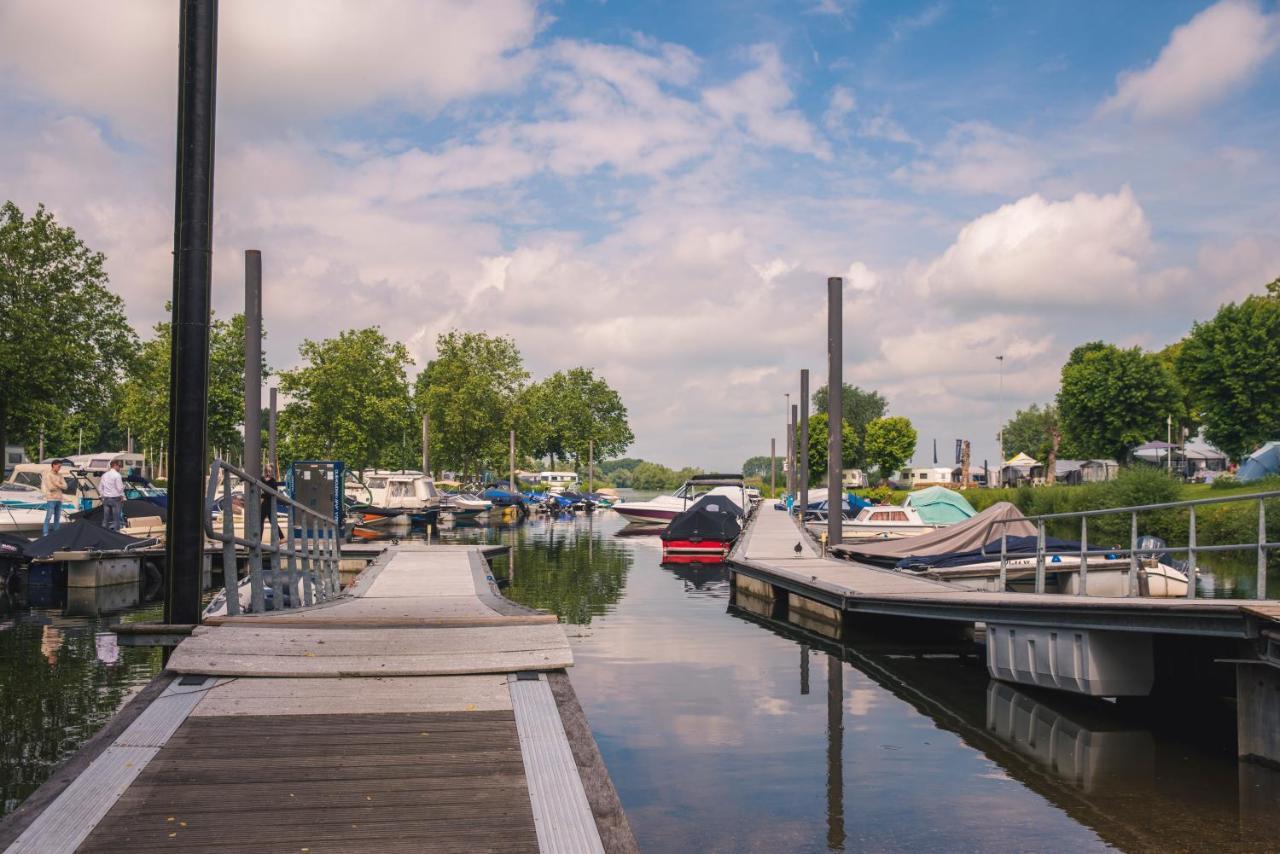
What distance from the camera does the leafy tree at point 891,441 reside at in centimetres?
10312

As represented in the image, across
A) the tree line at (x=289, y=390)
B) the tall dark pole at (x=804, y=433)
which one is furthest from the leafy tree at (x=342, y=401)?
the tall dark pole at (x=804, y=433)

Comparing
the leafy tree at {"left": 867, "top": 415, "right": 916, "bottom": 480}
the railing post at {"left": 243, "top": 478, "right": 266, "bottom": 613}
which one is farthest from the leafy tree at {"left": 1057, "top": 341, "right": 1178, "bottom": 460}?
the railing post at {"left": 243, "top": 478, "right": 266, "bottom": 613}

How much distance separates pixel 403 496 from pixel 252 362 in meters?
30.0

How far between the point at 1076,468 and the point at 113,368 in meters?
78.5

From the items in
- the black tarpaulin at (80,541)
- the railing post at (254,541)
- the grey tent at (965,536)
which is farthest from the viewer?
the grey tent at (965,536)

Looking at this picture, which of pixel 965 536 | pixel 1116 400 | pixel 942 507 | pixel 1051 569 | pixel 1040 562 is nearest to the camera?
pixel 1040 562

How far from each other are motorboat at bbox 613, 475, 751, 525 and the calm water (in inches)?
1188

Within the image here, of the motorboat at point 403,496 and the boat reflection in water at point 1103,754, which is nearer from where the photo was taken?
the boat reflection in water at point 1103,754

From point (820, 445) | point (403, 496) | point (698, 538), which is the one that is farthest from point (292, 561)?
point (820, 445)

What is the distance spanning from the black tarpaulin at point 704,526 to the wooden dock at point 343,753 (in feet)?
74.4

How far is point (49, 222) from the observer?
38.8 meters

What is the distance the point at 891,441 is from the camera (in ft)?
338

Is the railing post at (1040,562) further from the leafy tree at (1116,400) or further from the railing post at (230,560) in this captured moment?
the leafy tree at (1116,400)

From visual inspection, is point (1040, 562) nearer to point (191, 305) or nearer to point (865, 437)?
point (191, 305)
